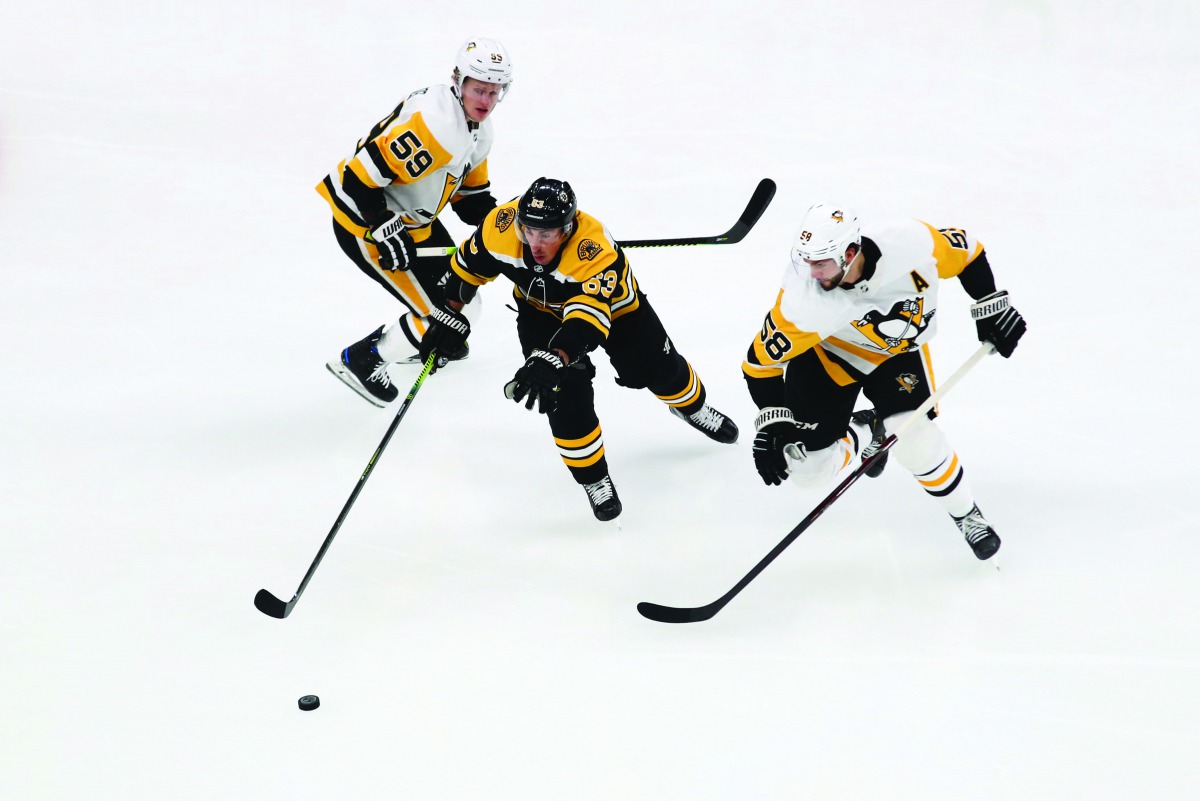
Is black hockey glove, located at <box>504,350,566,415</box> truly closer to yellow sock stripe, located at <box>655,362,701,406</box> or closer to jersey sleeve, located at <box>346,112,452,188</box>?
yellow sock stripe, located at <box>655,362,701,406</box>

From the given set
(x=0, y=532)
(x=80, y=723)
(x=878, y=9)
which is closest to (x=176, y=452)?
(x=0, y=532)

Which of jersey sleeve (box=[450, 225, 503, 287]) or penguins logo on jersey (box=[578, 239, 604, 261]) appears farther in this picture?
jersey sleeve (box=[450, 225, 503, 287])

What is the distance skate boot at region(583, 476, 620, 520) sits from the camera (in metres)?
3.21

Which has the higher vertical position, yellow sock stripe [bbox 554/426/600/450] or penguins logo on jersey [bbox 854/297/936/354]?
penguins logo on jersey [bbox 854/297/936/354]

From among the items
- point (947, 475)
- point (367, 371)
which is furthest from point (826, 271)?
point (367, 371)

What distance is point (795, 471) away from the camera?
302cm

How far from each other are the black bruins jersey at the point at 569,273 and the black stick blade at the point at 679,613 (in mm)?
702

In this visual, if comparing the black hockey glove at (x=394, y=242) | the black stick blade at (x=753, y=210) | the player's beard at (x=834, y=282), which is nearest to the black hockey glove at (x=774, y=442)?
the player's beard at (x=834, y=282)

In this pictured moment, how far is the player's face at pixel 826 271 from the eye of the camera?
2623 mm

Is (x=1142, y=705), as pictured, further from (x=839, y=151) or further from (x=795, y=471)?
(x=839, y=151)

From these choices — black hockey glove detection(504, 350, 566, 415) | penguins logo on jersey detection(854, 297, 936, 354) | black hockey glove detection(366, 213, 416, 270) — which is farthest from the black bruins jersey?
penguins logo on jersey detection(854, 297, 936, 354)

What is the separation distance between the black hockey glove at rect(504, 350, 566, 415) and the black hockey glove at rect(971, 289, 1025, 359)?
1054 millimetres

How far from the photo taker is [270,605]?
265 centimetres

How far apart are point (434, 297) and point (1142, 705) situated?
2.40 m
